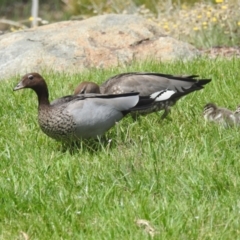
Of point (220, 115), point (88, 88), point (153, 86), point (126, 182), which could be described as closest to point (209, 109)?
point (220, 115)

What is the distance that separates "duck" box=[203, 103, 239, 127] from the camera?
6.25m

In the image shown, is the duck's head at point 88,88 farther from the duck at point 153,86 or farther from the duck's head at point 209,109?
the duck's head at point 209,109

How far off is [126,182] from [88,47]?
17.4ft

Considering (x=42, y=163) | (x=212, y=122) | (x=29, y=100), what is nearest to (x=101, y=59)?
(x=29, y=100)

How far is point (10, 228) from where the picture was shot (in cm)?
443

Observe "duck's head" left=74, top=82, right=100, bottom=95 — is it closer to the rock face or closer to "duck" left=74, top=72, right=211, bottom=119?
"duck" left=74, top=72, right=211, bottom=119

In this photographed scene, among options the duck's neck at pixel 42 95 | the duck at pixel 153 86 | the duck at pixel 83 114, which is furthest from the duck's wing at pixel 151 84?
the duck's neck at pixel 42 95

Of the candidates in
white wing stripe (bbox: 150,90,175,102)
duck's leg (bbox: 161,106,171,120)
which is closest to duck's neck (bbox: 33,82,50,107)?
white wing stripe (bbox: 150,90,175,102)

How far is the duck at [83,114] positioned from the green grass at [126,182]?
0.50 feet

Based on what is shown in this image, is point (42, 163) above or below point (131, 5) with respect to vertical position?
above

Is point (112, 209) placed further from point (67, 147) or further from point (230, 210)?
point (67, 147)

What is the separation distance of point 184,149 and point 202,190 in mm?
768

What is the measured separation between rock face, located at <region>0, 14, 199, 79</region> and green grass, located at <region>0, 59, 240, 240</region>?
3.12 metres

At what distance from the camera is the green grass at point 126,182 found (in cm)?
428
